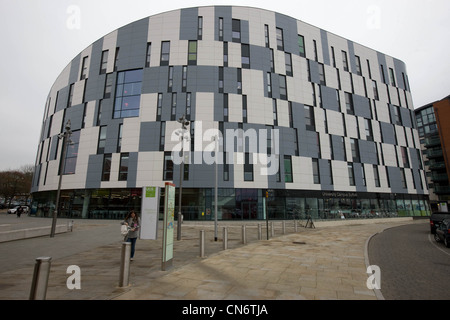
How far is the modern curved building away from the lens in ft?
92.6

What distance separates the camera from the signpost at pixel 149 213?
1389 centimetres

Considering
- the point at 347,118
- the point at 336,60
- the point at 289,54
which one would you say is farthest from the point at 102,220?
the point at 336,60

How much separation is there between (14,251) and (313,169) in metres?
31.9

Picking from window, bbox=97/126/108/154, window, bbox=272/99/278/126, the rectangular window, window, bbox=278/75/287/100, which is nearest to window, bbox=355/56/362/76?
the rectangular window

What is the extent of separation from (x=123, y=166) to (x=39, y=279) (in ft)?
90.1

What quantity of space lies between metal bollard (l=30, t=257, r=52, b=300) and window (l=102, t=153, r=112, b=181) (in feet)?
93.1

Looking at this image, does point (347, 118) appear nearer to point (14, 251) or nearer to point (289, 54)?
point (289, 54)

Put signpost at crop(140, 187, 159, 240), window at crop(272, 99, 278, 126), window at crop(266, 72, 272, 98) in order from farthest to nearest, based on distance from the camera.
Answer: window at crop(266, 72, 272, 98)
window at crop(272, 99, 278, 126)
signpost at crop(140, 187, 159, 240)

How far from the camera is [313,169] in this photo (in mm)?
32312

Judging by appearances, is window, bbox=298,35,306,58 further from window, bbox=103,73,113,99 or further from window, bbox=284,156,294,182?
window, bbox=103,73,113,99

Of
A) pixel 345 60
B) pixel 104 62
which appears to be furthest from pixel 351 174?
pixel 104 62

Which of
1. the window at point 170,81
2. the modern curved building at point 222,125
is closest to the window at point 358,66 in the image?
the modern curved building at point 222,125

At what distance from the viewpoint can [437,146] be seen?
55.8 m
